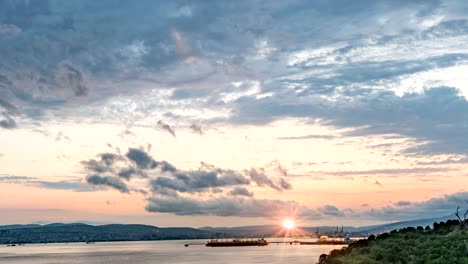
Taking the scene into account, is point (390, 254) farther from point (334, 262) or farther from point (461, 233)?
point (334, 262)

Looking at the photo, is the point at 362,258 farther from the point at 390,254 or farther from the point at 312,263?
the point at 312,263

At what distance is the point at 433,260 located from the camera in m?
64.1

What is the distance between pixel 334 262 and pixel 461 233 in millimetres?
26038

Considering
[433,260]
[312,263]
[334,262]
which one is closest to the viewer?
[433,260]

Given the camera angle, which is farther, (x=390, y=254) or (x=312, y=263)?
(x=312, y=263)

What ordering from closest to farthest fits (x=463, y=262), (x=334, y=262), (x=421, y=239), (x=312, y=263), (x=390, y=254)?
(x=463, y=262)
(x=390, y=254)
(x=421, y=239)
(x=334, y=262)
(x=312, y=263)

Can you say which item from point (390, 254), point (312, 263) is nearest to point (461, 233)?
point (390, 254)

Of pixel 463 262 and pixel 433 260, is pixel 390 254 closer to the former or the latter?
pixel 433 260

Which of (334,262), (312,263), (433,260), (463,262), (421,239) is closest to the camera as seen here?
(463,262)

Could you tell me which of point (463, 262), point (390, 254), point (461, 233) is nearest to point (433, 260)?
point (463, 262)

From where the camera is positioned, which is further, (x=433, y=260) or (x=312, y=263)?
(x=312, y=263)

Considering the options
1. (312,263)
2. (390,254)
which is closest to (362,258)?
(390,254)

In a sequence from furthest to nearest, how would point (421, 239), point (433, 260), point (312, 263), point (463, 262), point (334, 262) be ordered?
point (312, 263)
point (334, 262)
point (421, 239)
point (433, 260)
point (463, 262)

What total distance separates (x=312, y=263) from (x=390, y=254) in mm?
117931
